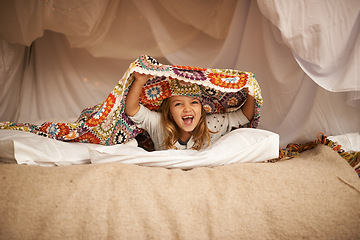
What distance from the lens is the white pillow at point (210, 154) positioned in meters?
0.91

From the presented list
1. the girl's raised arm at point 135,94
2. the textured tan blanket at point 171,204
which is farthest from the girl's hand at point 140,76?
the textured tan blanket at point 171,204

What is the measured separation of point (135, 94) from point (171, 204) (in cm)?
56

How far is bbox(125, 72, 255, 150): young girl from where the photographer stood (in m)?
1.21

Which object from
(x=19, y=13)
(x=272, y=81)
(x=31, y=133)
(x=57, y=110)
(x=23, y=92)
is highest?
(x=19, y=13)

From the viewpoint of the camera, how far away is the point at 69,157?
3.20 feet

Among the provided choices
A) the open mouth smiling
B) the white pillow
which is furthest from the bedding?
the open mouth smiling

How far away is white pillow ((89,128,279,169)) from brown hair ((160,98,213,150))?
0.89 feet

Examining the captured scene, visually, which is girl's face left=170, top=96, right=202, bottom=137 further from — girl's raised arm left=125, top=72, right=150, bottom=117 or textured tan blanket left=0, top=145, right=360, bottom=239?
textured tan blanket left=0, top=145, right=360, bottom=239

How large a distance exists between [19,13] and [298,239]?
4.89 feet

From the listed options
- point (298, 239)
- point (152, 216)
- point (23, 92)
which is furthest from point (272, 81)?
point (23, 92)

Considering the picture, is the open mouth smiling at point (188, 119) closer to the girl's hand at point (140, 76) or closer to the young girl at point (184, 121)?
the young girl at point (184, 121)

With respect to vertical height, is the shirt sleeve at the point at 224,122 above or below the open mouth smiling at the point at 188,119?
below

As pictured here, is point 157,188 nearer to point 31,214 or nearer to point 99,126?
point 31,214

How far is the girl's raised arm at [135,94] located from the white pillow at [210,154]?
0.23 m
